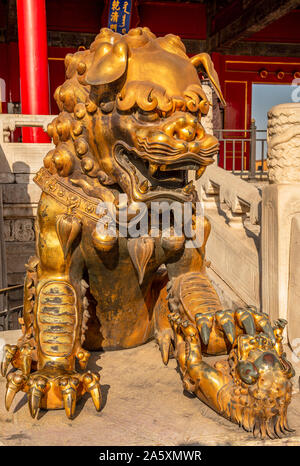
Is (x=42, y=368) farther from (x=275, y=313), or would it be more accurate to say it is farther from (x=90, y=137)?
(x=275, y=313)

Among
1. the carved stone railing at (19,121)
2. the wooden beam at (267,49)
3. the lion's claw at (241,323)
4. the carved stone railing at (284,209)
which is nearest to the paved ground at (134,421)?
the lion's claw at (241,323)

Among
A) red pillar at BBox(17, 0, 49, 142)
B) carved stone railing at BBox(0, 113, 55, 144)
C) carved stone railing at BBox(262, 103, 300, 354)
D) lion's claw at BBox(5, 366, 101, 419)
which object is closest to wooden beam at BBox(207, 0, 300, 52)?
red pillar at BBox(17, 0, 49, 142)

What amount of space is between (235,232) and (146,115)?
238 cm

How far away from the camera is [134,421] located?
4.28 ft

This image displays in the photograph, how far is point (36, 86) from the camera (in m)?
5.00

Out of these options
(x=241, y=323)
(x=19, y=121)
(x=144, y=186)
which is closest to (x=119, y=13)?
(x=19, y=121)

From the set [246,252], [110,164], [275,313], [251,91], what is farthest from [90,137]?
[251,91]

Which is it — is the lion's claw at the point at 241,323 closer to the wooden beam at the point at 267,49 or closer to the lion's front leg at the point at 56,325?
the lion's front leg at the point at 56,325

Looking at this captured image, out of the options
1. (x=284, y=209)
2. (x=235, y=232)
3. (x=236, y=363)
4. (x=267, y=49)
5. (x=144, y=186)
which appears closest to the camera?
(x=236, y=363)

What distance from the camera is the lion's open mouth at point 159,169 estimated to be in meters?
1.25

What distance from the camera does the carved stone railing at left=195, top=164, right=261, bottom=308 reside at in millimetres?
3086

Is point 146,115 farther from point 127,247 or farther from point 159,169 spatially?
point 127,247

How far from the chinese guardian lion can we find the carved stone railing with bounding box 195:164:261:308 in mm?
1613

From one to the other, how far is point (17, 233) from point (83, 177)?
3.39m
